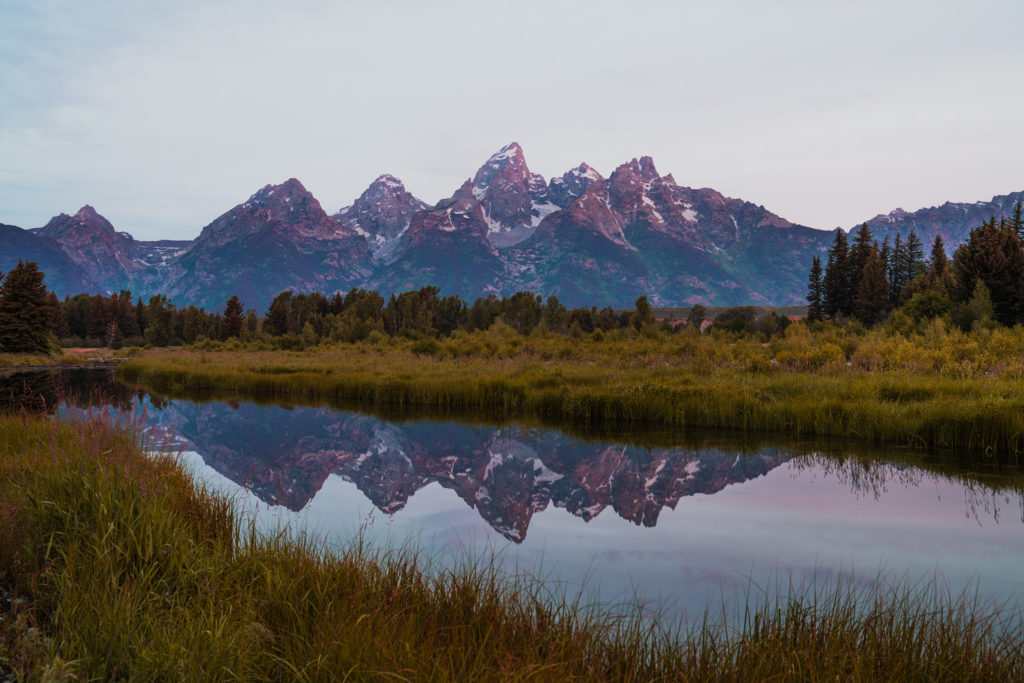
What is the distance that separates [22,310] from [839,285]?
9098cm

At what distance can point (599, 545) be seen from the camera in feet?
28.5

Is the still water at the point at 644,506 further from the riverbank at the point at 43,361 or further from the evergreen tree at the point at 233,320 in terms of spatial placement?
the evergreen tree at the point at 233,320

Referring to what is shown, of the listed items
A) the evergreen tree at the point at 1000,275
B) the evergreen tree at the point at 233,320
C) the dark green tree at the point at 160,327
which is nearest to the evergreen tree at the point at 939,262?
the evergreen tree at the point at 1000,275

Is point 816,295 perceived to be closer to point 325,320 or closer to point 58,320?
point 325,320

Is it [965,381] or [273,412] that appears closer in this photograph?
[965,381]

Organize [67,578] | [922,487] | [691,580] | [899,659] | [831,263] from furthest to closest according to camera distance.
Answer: [831,263] < [922,487] < [691,580] < [67,578] < [899,659]

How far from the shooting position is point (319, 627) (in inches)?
156

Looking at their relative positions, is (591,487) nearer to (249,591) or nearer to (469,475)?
(469,475)

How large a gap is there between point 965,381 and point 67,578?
20891 mm

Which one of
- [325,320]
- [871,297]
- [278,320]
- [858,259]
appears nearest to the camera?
[871,297]

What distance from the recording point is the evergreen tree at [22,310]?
52278 mm

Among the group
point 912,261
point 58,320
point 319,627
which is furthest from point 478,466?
point 58,320

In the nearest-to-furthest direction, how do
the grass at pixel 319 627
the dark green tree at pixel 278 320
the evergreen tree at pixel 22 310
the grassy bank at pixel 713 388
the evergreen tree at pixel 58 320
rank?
the grass at pixel 319 627
the grassy bank at pixel 713 388
the evergreen tree at pixel 22 310
the dark green tree at pixel 278 320
the evergreen tree at pixel 58 320

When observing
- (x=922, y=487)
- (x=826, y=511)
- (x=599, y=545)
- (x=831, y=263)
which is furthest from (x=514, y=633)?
(x=831, y=263)
